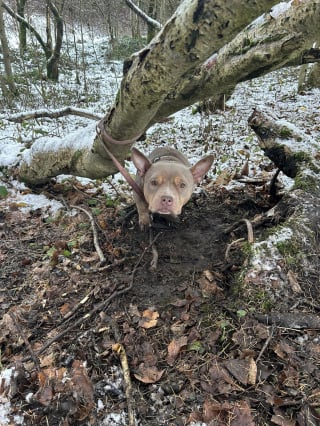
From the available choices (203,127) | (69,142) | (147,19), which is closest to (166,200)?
(69,142)

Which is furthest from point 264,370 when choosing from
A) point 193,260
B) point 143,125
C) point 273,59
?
point 273,59

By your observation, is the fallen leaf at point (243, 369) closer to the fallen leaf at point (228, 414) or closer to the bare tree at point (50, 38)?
the fallen leaf at point (228, 414)

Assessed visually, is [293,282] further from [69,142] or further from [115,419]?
[69,142]

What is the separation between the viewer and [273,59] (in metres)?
3.04

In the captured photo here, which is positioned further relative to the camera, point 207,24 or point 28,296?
point 28,296

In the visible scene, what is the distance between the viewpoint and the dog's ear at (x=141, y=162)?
3460 mm

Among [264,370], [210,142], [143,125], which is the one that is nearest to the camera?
[264,370]

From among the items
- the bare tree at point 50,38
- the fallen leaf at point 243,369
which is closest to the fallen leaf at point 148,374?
the fallen leaf at point 243,369

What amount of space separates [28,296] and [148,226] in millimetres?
1434

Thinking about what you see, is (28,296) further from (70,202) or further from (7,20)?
(7,20)

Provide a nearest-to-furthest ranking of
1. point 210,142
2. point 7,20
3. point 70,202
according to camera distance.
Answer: point 70,202
point 210,142
point 7,20

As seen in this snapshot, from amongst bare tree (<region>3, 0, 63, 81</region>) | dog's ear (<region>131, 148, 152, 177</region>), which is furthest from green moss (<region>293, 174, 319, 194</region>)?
bare tree (<region>3, 0, 63, 81</region>)

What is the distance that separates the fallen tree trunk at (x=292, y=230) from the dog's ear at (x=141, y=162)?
1.39 m

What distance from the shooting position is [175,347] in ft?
7.69
